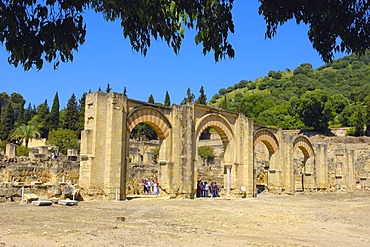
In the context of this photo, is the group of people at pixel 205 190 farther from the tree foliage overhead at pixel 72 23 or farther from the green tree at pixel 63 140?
the green tree at pixel 63 140

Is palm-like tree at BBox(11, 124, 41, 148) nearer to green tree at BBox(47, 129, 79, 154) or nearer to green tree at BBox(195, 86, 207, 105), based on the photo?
green tree at BBox(47, 129, 79, 154)

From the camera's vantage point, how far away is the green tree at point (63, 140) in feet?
150

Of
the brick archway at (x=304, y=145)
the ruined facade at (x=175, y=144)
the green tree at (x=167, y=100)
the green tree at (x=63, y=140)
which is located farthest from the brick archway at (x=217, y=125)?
the green tree at (x=167, y=100)

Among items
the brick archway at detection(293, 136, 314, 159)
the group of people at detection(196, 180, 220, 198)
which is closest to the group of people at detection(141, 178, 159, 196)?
the group of people at detection(196, 180, 220, 198)

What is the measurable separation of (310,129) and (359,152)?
48.6 ft

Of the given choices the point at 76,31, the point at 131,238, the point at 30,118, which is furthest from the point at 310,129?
the point at 76,31

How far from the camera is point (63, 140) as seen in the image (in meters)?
47.0

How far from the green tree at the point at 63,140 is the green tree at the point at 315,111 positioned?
1180 inches

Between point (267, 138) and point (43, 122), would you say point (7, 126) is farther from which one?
point (267, 138)

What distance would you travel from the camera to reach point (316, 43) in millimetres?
4484

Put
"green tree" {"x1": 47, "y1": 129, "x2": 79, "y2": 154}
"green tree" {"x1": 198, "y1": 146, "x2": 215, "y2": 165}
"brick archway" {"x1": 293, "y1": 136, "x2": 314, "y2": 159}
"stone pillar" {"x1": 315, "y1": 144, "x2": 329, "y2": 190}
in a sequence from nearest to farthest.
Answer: "brick archway" {"x1": 293, "y1": 136, "x2": 314, "y2": 159} → "stone pillar" {"x1": 315, "y1": 144, "x2": 329, "y2": 190} → "green tree" {"x1": 47, "y1": 129, "x2": 79, "y2": 154} → "green tree" {"x1": 198, "y1": 146, "x2": 215, "y2": 165}

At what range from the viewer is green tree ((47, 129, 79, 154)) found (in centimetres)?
4572

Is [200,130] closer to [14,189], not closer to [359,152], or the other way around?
[14,189]

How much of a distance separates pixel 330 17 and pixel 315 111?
5234 centimetres
